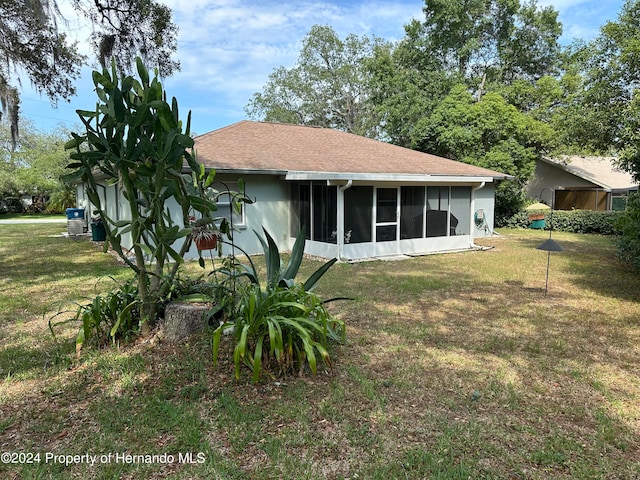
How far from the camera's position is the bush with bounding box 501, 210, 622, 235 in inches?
686

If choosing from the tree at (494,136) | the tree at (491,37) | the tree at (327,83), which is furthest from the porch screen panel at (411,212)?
the tree at (327,83)

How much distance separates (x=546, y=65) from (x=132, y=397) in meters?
30.9

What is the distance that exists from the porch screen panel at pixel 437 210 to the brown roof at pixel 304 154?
2.29 ft

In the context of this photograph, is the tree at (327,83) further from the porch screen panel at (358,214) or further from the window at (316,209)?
the porch screen panel at (358,214)

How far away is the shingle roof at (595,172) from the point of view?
2178 cm

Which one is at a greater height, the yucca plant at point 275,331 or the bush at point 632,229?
the bush at point 632,229

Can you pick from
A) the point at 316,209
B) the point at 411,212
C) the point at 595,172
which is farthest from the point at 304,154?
the point at 595,172

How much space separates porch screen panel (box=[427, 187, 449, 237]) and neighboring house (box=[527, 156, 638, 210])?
1283 cm

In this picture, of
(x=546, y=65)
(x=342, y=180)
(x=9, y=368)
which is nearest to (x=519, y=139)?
(x=546, y=65)

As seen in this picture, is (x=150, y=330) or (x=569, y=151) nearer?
(x=150, y=330)

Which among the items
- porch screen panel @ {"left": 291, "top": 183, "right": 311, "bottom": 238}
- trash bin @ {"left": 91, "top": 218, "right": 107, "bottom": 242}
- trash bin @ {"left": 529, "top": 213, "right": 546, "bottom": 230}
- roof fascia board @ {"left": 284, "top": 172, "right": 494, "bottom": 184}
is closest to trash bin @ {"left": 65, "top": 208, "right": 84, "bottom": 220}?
trash bin @ {"left": 91, "top": 218, "right": 107, "bottom": 242}

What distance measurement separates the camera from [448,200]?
12172 millimetres

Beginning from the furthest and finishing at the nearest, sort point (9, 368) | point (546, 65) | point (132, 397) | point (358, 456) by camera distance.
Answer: point (546, 65) → point (9, 368) → point (132, 397) → point (358, 456)

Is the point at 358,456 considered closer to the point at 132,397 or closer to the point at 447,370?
the point at 447,370
